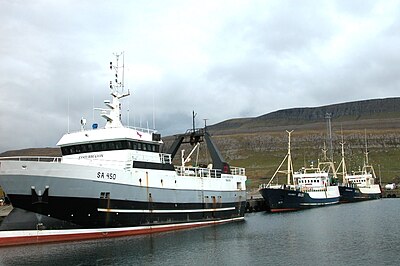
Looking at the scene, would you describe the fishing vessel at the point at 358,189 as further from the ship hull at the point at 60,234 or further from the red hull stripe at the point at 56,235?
the red hull stripe at the point at 56,235

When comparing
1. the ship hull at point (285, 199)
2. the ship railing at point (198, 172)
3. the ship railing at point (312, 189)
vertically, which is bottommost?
the ship hull at point (285, 199)

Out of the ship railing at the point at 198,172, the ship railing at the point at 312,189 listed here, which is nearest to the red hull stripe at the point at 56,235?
the ship railing at the point at 198,172

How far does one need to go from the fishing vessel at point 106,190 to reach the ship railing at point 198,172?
5.0 inches

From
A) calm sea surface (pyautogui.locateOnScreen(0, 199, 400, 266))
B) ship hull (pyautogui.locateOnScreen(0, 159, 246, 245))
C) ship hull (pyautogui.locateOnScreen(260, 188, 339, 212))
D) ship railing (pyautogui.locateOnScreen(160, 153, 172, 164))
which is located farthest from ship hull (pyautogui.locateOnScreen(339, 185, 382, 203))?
ship hull (pyautogui.locateOnScreen(0, 159, 246, 245))

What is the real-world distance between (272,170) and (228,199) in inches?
3402

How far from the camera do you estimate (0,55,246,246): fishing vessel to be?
28.1 m

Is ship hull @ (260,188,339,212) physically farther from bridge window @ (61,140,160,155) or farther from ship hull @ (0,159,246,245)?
bridge window @ (61,140,160,155)

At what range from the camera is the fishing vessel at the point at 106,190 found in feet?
92.2

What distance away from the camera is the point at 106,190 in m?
30.2

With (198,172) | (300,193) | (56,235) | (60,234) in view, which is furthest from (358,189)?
(56,235)

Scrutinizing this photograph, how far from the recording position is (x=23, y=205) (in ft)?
92.1

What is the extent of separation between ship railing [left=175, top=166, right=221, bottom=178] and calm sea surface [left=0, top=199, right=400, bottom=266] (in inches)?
192

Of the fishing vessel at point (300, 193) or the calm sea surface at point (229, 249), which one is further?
the fishing vessel at point (300, 193)

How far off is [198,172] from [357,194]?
5725cm
